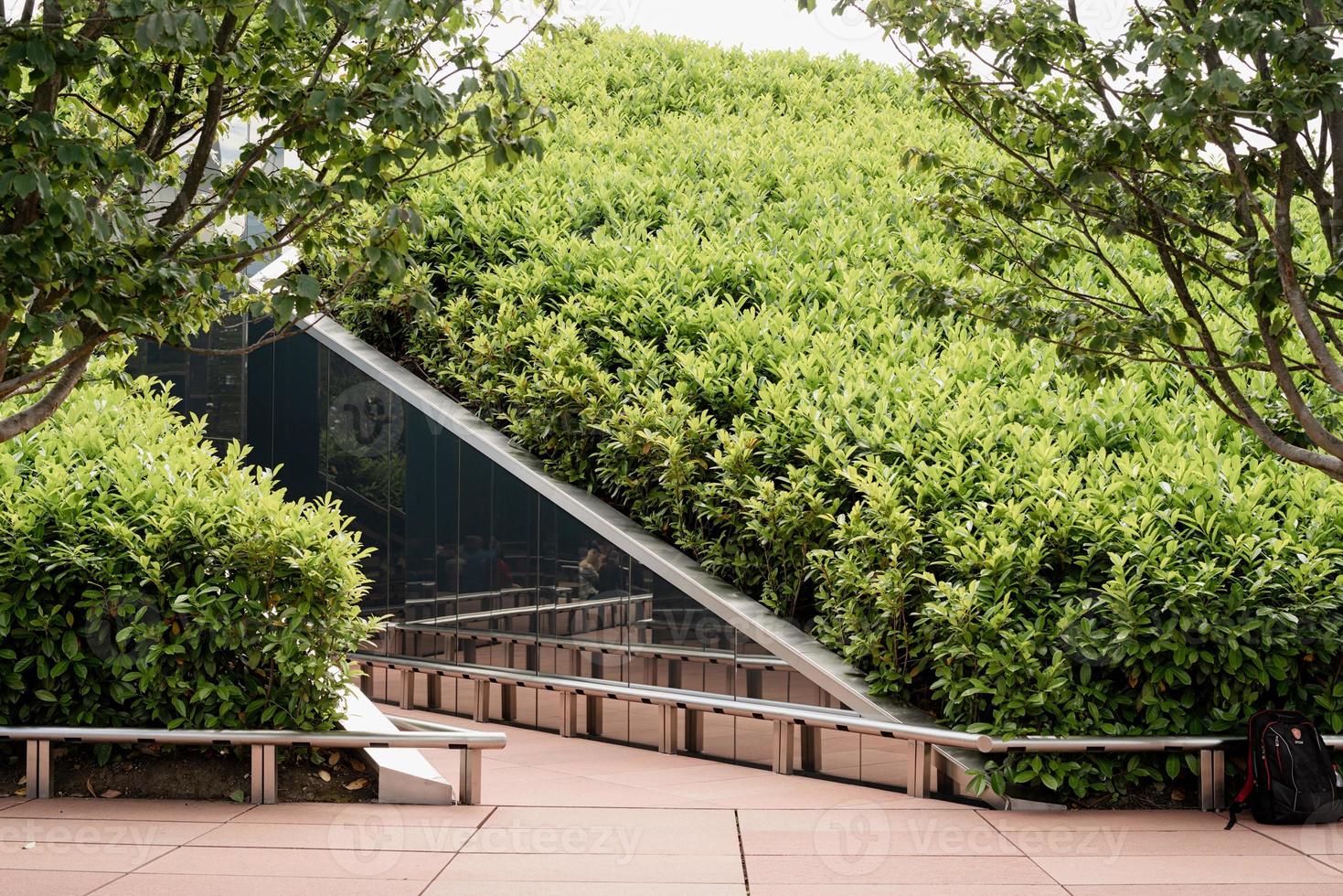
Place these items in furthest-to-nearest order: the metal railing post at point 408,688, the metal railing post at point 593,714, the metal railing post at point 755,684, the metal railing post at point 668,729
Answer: the metal railing post at point 408,688, the metal railing post at point 593,714, the metal railing post at point 668,729, the metal railing post at point 755,684

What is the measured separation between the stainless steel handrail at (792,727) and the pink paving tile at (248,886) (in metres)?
3.14

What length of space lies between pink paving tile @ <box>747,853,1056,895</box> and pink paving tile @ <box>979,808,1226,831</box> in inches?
27.6

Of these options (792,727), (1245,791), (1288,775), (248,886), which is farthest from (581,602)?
(1288,775)

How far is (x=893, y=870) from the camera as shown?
5.91 meters

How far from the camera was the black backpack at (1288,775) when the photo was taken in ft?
21.7

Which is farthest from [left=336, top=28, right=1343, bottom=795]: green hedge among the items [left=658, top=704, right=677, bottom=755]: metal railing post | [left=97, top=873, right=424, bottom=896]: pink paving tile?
[left=97, top=873, right=424, bottom=896]: pink paving tile

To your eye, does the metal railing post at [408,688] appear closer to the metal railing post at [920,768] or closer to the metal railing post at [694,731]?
the metal railing post at [694,731]

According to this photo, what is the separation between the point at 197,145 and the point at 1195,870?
565 cm

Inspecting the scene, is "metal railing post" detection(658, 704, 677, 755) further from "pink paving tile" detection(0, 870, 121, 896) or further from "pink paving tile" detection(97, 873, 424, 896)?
"pink paving tile" detection(0, 870, 121, 896)

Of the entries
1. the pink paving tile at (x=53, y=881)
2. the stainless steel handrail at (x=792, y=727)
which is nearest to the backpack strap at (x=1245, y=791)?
the stainless steel handrail at (x=792, y=727)

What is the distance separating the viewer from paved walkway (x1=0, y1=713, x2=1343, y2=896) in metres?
5.64

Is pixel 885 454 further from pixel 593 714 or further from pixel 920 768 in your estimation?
pixel 593 714

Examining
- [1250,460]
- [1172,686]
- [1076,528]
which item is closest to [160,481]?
[1076,528]

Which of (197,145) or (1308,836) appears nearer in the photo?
(197,145)
